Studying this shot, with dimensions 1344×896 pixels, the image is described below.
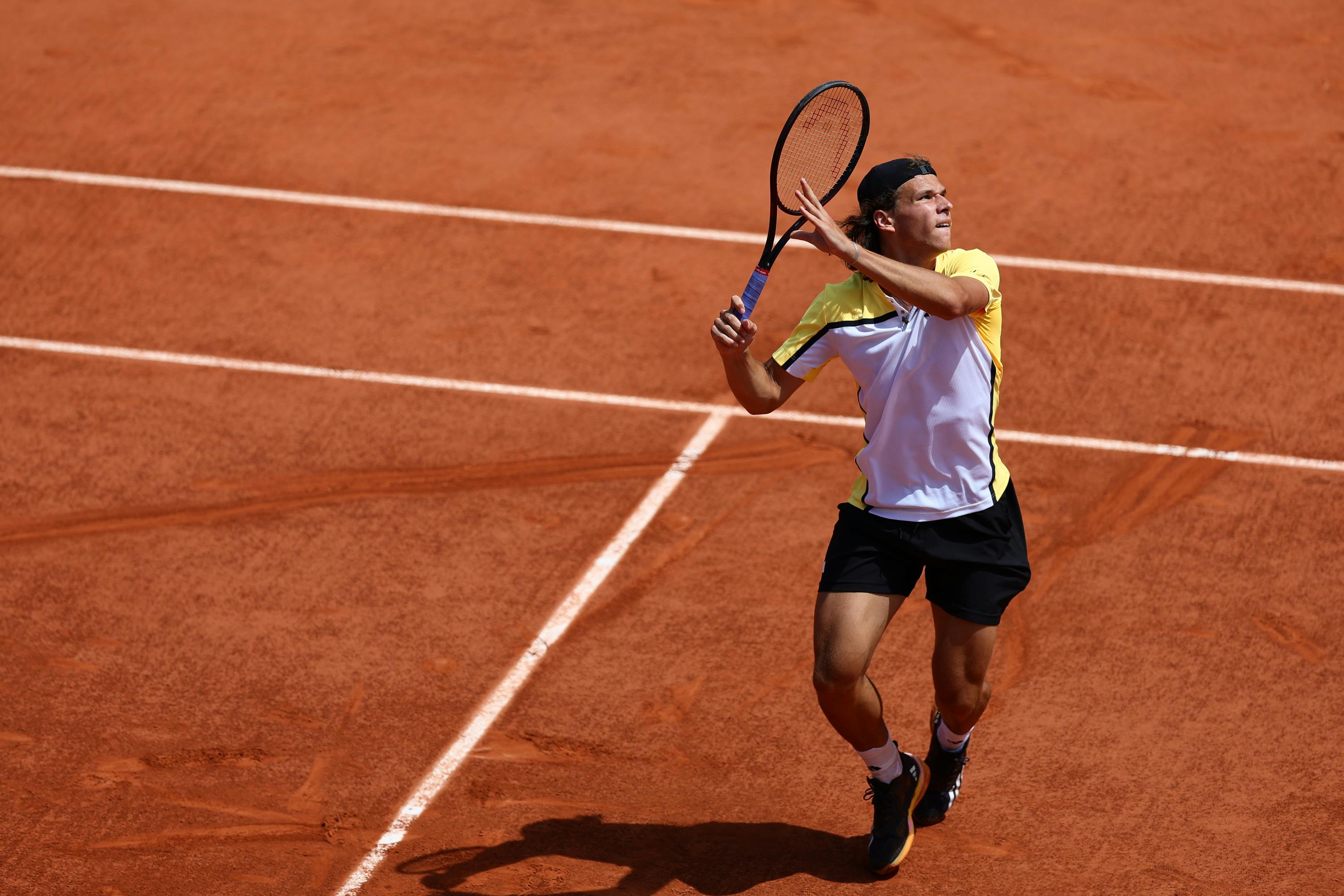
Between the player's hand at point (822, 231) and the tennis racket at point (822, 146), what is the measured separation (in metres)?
0.38

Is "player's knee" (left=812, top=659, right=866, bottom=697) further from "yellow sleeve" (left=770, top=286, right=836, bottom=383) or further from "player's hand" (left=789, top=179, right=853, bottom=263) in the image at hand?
"player's hand" (left=789, top=179, right=853, bottom=263)

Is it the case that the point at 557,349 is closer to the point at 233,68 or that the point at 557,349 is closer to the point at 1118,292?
the point at 1118,292

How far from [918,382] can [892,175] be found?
67cm

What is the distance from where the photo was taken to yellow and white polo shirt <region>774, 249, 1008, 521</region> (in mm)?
4676

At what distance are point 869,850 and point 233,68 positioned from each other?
9736 mm

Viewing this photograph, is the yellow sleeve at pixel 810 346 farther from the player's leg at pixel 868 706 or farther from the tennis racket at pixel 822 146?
the player's leg at pixel 868 706

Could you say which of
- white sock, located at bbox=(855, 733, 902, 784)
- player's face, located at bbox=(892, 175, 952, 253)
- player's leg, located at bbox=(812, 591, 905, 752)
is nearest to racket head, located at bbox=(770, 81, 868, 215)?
player's face, located at bbox=(892, 175, 952, 253)

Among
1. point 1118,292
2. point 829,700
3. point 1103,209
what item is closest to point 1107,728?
point 829,700

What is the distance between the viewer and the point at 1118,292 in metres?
9.24

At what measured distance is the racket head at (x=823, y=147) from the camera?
4.97 meters

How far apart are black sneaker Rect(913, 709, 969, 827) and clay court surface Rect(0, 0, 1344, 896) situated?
0.10m

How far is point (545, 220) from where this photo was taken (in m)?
10.2

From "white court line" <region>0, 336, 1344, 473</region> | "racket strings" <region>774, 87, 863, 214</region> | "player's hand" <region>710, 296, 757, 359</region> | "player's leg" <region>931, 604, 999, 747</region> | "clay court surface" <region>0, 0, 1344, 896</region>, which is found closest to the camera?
"player's hand" <region>710, 296, 757, 359</region>

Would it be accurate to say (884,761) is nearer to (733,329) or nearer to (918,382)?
(918,382)
